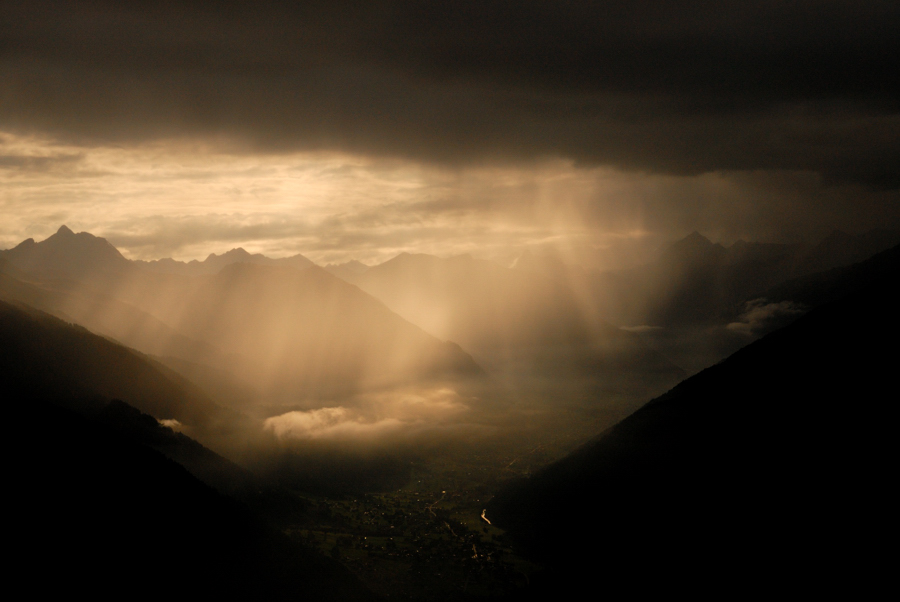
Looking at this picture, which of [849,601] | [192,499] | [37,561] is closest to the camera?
[37,561]

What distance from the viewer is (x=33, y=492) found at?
15738cm

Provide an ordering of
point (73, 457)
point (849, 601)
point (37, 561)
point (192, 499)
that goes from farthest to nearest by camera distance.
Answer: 1. point (192, 499)
2. point (73, 457)
3. point (849, 601)
4. point (37, 561)

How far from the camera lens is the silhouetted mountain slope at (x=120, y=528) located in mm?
147750

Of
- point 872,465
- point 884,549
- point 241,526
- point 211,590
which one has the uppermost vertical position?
point 872,465

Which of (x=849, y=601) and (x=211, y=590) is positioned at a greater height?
(x=849, y=601)

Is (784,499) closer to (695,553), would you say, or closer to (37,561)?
(695,553)

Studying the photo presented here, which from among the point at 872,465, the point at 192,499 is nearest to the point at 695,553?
the point at 872,465

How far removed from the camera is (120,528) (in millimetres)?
161750

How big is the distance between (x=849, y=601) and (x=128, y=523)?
623 feet

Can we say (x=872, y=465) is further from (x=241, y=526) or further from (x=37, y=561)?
(x=37, y=561)

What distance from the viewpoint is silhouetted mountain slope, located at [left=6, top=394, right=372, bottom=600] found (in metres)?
148

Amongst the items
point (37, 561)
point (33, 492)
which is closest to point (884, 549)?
point (37, 561)

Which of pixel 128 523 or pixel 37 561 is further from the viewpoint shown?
pixel 128 523

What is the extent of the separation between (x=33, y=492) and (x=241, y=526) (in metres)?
60.5
